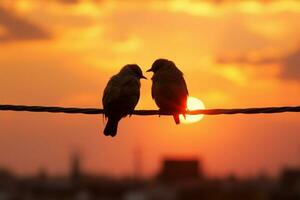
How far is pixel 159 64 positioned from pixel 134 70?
625 millimetres

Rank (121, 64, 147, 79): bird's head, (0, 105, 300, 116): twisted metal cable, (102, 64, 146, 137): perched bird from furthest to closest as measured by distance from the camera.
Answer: (121, 64, 147, 79): bird's head
(102, 64, 146, 137): perched bird
(0, 105, 300, 116): twisted metal cable

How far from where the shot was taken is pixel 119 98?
11633mm

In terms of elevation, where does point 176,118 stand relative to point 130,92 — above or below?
below

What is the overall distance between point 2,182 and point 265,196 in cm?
4307

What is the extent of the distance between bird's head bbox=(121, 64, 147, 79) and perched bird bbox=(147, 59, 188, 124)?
19 cm

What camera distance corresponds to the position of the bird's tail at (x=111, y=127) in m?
11.7

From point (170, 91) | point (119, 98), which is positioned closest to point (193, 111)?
point (119, 98)

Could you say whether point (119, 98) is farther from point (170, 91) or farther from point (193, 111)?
point (193, 111)

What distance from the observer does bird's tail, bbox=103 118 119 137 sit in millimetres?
11703

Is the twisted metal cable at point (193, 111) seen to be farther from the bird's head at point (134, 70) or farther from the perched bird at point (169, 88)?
the bird's head at point (134, 70)

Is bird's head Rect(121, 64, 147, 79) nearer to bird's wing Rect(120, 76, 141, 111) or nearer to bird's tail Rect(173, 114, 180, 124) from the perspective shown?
bird's wing Rect(120, 76, 141, 111)

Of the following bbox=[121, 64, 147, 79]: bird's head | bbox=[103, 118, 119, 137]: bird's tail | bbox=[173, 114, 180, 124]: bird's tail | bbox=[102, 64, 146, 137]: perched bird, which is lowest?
bbox=[103, 118, 119, 137]: bird's tail

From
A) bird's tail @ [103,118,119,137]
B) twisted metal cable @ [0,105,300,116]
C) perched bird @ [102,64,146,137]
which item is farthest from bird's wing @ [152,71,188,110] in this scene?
twisted metal cable @ [0,105,300,116]

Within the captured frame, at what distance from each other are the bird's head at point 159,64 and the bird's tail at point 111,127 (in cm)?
146
